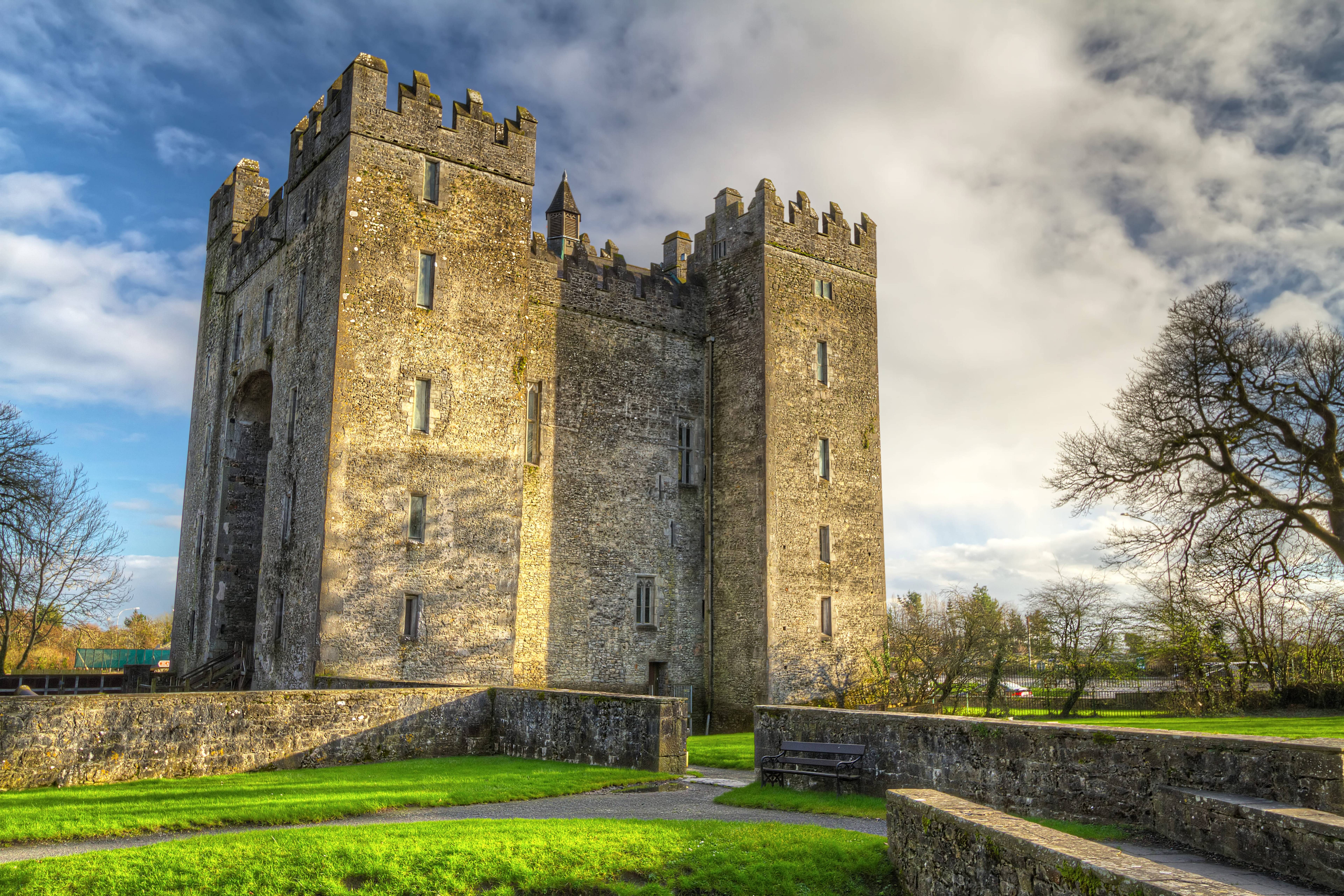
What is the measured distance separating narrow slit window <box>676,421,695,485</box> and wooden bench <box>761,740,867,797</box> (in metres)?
14.8

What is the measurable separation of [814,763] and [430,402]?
13209mm

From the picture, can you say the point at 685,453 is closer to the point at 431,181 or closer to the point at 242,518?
the point at 431,181

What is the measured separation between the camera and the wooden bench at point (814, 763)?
11.5 meters

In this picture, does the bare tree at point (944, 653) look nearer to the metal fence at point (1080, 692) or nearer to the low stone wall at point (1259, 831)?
the metal fence at point (1080, 692)

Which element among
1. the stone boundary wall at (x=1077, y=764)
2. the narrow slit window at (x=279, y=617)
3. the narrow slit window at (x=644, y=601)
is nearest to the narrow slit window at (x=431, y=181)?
the narrow slit window at (x=279, y=617)

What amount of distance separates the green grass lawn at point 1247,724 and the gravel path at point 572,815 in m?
7.47

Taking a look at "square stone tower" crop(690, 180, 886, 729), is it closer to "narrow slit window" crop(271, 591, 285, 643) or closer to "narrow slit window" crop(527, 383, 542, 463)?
"narrow slit window" crop(527, 383, 542, 463)

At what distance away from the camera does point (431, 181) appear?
74.2ft

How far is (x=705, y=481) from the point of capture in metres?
27.1

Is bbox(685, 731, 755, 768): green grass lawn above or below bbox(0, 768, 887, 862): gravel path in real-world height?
below

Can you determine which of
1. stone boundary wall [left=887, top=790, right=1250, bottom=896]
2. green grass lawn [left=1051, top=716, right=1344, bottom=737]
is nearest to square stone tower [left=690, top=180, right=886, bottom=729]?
green grass lawn [left=1051, top=716, right=1344, bottom=737]

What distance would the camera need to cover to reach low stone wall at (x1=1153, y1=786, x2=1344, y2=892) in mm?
6734

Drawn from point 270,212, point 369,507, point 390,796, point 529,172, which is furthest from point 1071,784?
point 270,212

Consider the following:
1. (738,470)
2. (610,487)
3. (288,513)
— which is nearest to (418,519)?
(288,513)
